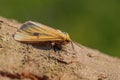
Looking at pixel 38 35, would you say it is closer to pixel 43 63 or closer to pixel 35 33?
pixel 35 33

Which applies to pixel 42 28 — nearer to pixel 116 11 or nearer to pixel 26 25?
pixel 26 25

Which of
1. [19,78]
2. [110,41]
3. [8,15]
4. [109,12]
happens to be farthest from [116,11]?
[19,78]

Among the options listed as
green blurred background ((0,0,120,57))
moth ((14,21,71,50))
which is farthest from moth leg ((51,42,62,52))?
green blurred background ((0,0,120,57))

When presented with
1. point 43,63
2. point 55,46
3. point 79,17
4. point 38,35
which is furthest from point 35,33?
point 79,17

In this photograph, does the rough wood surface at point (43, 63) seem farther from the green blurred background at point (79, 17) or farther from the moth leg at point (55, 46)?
the green blurred background at point (79, 17)

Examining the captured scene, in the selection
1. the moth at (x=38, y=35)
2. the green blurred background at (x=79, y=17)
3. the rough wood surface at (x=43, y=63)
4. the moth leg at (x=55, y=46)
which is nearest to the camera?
the rough wood surface at (x=43, y=63)

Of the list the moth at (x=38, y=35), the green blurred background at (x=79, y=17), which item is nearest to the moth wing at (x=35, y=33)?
the moth at (x=38, y=35)
